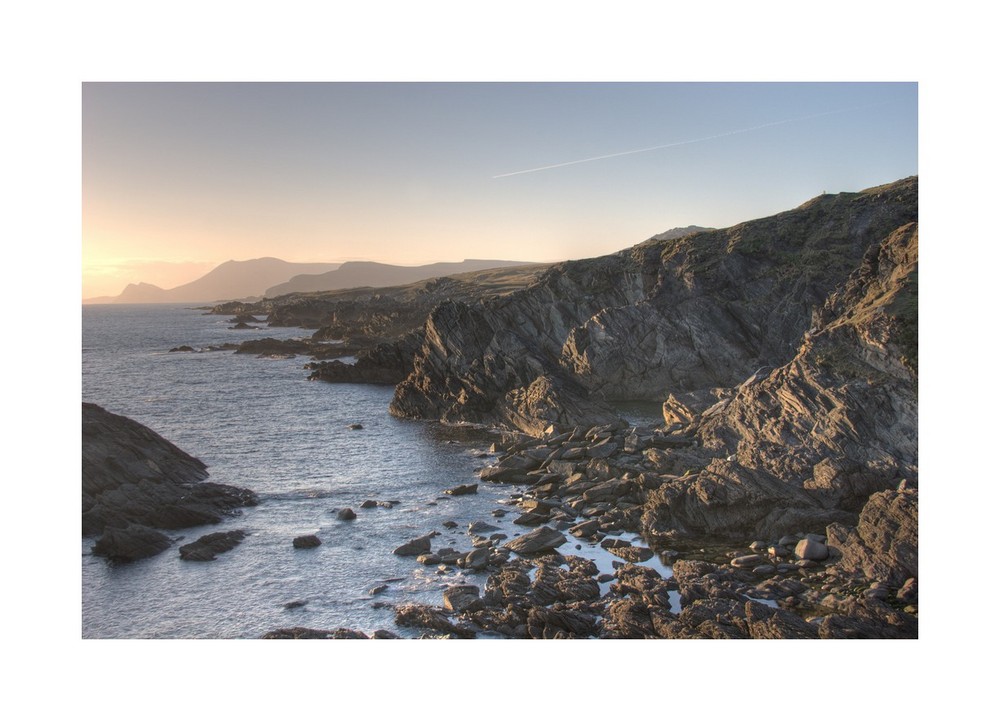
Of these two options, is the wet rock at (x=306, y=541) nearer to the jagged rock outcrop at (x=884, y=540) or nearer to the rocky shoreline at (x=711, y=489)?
the rocky shoreline at (x=711, y=489)

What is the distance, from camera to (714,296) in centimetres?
7562

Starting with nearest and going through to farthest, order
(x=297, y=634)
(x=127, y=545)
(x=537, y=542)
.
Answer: (x=297, y=634), (x=127, y=545), (x=537, y=542)

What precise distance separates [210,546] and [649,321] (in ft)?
165

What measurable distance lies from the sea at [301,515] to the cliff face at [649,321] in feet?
18.0

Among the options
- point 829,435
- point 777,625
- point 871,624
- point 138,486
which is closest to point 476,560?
point 777,625

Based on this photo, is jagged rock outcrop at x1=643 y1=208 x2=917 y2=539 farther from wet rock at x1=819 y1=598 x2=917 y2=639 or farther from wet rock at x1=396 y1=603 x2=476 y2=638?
wet rock at x1=396 y1=603 x2=476 y2=638

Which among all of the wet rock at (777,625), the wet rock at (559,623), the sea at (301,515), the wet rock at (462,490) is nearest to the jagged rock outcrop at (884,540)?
the wet rock at (777,625)

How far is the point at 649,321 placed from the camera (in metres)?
70.9

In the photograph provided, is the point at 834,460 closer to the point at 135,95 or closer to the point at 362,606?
the point at 362,606

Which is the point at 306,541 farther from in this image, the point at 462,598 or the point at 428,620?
the point at 428,620

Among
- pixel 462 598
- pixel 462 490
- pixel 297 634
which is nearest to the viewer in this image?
pixel 297 634

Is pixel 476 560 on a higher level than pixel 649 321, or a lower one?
A: lower

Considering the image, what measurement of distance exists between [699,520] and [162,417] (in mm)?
46353

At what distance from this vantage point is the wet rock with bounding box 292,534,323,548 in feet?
98.6
